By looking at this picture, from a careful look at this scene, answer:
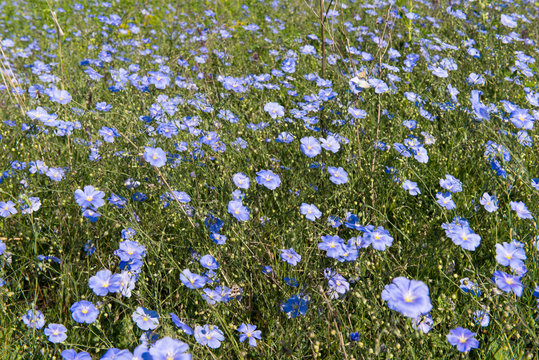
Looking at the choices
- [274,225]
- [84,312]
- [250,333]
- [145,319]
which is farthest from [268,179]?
[84,312]

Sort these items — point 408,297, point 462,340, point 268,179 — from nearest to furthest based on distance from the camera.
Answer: point 408,297, point 462,340, point 268,179

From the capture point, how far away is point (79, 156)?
2789 millimetres

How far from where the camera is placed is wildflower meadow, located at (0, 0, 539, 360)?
1.61 m

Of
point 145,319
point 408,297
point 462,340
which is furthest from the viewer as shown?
point 145,319

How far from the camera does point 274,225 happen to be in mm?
2219

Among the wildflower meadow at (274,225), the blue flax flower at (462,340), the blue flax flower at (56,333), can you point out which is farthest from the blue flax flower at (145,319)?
the blue flax flower at (462,340)

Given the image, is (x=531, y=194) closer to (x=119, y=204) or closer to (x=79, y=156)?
(x=119, y=204)

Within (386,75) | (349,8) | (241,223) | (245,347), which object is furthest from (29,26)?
(245,347)

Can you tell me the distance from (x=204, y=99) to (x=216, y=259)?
149 centimetres

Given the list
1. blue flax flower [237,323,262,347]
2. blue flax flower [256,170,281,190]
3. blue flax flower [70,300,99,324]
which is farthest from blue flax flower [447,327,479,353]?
blue flax flower [70,300,99,324]

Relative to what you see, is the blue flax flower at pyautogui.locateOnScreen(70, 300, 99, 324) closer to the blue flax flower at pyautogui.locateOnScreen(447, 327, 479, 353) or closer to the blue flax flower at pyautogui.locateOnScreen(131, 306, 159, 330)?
the blue flax flower at pyautogui.locateOnScreen(131, 306, 159, 330)

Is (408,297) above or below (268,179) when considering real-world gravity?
above

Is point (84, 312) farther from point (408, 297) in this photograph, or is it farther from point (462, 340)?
point (462, 340)

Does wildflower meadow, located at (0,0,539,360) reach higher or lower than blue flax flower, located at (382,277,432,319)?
lower
